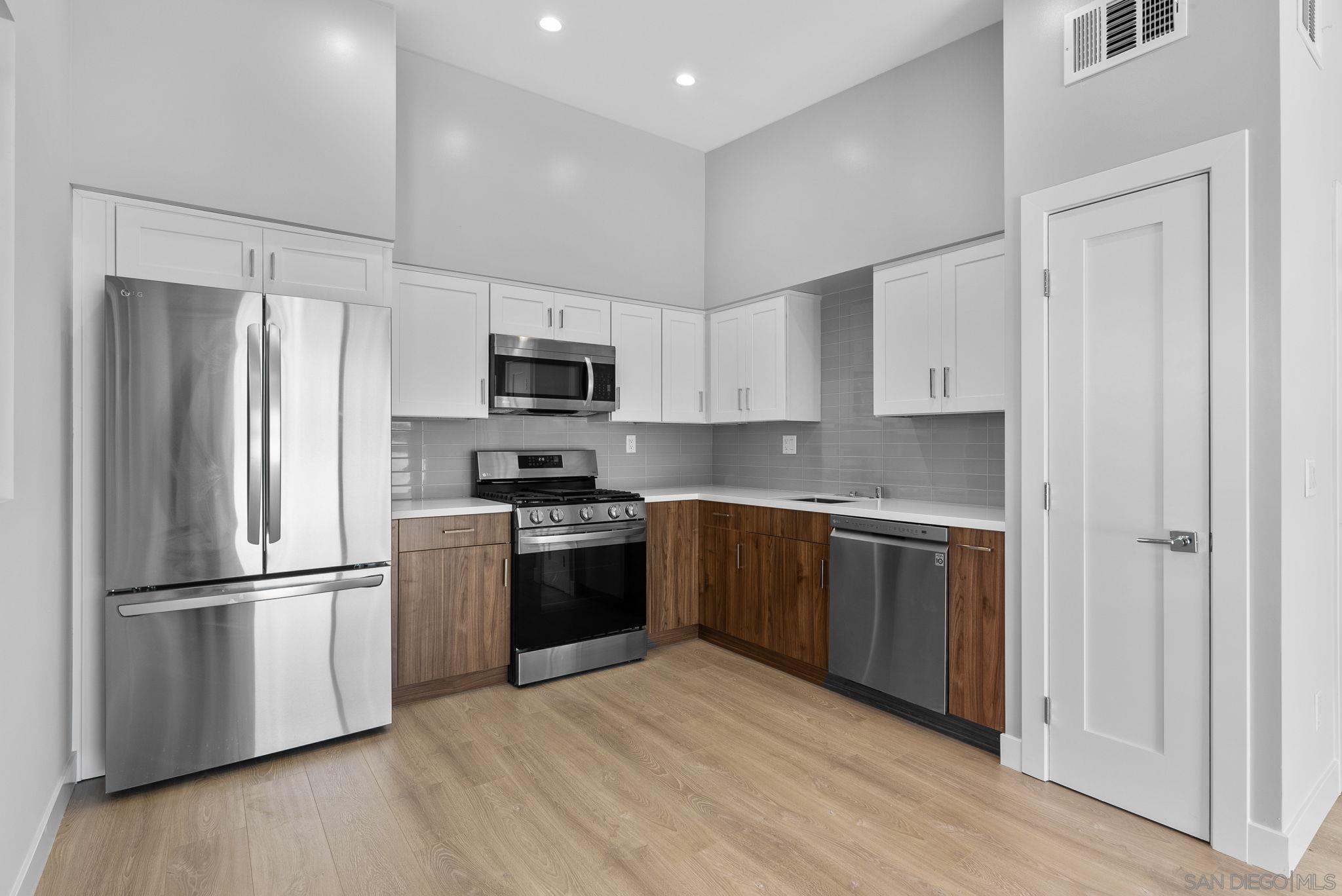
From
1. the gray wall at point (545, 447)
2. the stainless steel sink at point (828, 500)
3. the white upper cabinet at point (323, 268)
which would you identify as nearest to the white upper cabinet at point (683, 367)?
the gray wall at point (545, 447)

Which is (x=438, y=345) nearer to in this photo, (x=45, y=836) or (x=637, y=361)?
(x=637, y=361)

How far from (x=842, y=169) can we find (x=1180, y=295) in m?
2.07

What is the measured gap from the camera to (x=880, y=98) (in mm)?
3621

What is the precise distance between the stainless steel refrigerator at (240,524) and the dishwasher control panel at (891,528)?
212 centimetres

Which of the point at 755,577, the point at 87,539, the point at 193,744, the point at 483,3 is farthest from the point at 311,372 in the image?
the point at 755,577

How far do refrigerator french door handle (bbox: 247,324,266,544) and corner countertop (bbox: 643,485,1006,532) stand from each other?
6.62 ft

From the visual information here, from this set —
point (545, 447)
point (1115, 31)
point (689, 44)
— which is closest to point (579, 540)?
point (545, 447)

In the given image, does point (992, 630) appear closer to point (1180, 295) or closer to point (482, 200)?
point (1180, 295)

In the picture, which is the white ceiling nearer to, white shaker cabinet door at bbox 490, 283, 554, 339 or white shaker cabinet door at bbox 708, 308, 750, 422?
white shaker cabinet door at bbox 490, 283, 554, 339

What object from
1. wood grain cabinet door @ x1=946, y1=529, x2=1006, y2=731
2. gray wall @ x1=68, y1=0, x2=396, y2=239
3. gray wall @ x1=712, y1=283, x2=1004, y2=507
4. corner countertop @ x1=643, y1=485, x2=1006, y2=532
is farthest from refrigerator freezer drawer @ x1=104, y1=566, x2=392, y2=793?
gray wall @ x1=712, y1=283, x2=1004, y2=507

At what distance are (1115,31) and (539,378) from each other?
3003 mm

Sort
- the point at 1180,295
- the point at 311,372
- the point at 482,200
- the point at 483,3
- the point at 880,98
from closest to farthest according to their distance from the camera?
1. the point at 1180,295
2. the point at 311,372
3. the point at 483,3
4. the point at 880,98
5. the point at 482,200

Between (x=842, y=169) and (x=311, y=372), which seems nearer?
(x=311, y=372)

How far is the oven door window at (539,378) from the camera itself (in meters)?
3.85
